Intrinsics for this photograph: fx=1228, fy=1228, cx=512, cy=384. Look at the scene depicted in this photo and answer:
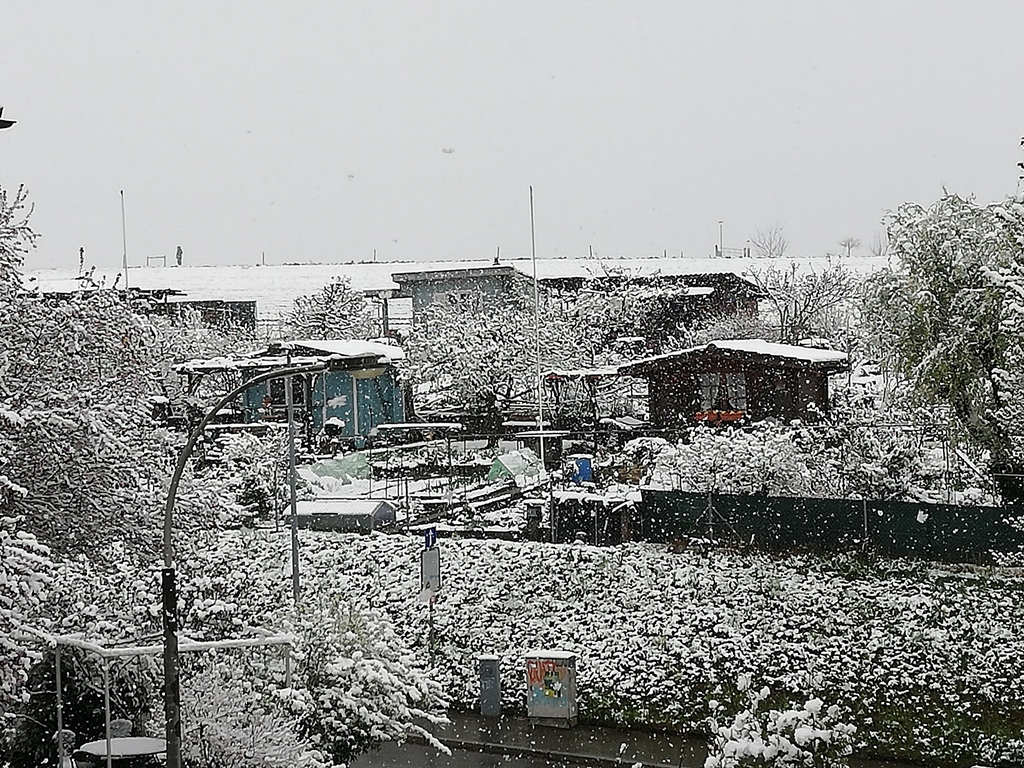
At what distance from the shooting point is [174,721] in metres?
11.5

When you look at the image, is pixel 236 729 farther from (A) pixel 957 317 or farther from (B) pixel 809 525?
(A) pixel 957 317

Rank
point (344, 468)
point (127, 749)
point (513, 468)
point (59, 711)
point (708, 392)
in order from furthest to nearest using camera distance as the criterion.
Answer: point (708, 392) < point (344, 468) < point (513, 468) < point (59, 711) < point (127, 749)

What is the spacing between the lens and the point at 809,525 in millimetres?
24562

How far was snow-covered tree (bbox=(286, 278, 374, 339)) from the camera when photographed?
188ft

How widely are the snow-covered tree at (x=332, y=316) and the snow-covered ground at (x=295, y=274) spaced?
4.94 m

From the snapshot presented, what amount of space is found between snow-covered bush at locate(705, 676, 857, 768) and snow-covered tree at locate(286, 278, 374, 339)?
4333 cm

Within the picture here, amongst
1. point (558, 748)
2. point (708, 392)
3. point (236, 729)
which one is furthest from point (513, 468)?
point (236, 729)

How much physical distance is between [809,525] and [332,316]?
37.9 meters

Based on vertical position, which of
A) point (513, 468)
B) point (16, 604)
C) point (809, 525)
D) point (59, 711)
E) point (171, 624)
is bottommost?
point (809, 525)

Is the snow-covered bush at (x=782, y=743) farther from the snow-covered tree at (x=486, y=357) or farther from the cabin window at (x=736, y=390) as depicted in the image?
the snow-covered tree at (x=486, y=357)

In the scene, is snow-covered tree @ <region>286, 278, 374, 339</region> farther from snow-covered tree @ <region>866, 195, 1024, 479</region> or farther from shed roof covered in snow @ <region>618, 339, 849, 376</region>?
snow-covered tree @ <region>866, 195, 1024, 479</region>

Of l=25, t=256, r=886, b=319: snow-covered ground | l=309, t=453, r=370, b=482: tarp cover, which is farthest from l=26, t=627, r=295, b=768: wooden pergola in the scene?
l=25, t=256, r=886, b=319: snow-covered ground

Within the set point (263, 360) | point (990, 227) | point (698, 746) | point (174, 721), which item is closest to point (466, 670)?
Result: point (698, 746)

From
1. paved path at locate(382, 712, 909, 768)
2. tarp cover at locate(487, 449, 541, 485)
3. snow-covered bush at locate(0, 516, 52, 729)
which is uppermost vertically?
snow-covered bush at locate(0, 516, 52, 729)
